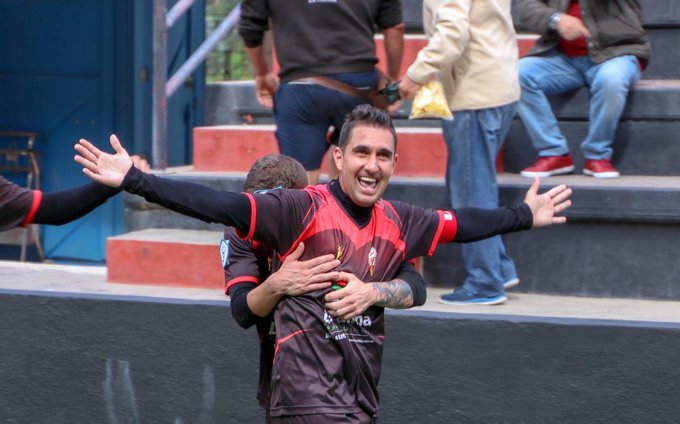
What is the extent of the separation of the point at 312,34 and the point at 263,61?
0.52 meters

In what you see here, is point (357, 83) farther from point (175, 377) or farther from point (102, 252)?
point (102, 252)

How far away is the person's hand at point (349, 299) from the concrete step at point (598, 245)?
2641 millimetres

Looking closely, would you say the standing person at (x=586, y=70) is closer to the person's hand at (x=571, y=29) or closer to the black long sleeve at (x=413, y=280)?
the person's hand at (x=571, y=29)

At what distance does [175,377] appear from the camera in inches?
238

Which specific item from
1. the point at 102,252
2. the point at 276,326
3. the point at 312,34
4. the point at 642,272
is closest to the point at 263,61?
the point at 312,34

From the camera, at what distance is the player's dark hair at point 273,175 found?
425cm

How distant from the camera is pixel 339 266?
3.94 metres

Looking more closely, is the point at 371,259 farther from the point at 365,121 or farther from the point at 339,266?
the point at 365,121

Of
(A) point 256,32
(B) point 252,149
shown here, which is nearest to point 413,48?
(B) point 252,149

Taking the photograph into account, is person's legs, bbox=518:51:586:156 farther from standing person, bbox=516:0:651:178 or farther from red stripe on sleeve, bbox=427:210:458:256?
red stripe on sleeve, bbox=427:210:458:256

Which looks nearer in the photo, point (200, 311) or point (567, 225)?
point (200, 311)

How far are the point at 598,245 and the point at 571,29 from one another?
1240mm

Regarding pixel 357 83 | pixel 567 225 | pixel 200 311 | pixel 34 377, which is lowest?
pixel 34 377

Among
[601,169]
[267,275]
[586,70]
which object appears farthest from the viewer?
[586,70]
